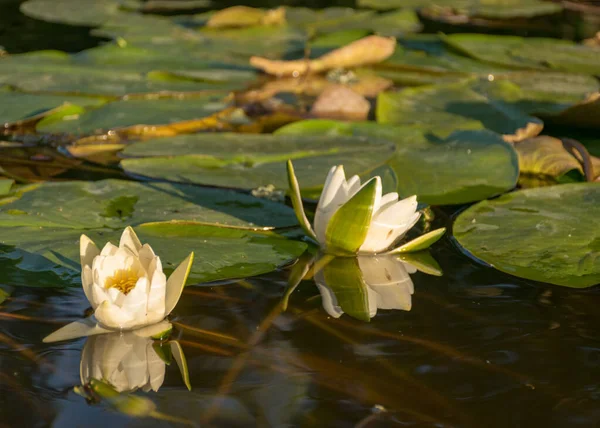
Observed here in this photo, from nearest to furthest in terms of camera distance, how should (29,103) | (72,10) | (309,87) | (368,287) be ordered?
(368,287), (29,103), (309,87), (72,10)

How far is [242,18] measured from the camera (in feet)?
17.8

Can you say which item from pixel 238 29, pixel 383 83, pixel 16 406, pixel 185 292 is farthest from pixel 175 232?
pixel 238 29

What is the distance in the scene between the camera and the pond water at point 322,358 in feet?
4.77

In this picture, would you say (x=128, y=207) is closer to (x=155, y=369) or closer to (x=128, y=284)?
(x=128, y=284)

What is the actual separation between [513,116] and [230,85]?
146cm

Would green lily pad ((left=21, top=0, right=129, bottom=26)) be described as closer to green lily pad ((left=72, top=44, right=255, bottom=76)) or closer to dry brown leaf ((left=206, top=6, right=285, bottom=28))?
dry brown leaf ((left=206, top=6, right=285, bottom=28))

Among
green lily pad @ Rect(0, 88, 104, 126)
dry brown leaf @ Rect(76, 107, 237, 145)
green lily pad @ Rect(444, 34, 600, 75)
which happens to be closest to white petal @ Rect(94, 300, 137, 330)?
dry brown leaf @ Rect(76, 107, 237, 145)

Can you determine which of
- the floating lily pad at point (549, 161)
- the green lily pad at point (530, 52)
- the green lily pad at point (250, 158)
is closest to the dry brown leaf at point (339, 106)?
the green lily pad at point (250, 158)

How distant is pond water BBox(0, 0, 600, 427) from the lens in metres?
1.46

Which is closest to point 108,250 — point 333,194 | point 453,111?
point 333,194

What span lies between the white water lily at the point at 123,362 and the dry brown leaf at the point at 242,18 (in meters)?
3.97

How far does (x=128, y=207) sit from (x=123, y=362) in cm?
80

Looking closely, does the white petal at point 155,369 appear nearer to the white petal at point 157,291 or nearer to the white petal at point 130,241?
the white petal at point 157,291

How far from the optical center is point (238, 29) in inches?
215
